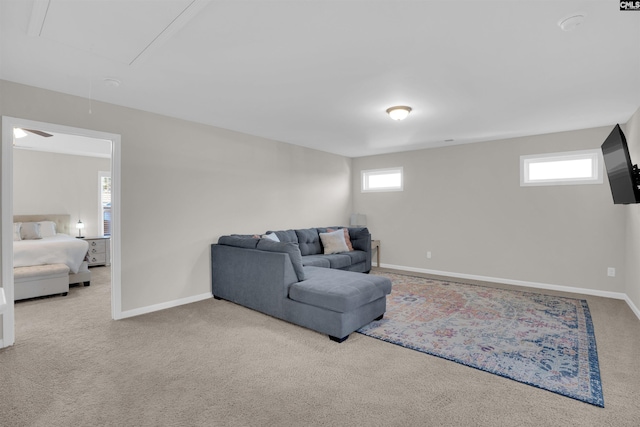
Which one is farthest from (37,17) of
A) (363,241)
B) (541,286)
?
(541,286)

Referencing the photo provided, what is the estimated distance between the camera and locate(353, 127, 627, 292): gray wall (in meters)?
4.59

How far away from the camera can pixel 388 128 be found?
15.4 ft

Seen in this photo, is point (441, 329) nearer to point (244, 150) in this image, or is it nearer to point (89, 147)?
point (244, 150)

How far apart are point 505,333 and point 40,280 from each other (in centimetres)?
587

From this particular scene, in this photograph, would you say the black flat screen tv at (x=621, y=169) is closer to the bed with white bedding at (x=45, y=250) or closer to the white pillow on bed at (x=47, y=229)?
the bed with white bedding at (x=45, y=250)

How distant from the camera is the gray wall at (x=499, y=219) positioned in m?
4.59

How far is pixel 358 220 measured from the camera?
7.15 meters

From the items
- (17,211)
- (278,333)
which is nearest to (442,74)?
(278,333)

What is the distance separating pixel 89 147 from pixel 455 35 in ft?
22.8

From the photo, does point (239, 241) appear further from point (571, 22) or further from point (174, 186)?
point (571, 22)

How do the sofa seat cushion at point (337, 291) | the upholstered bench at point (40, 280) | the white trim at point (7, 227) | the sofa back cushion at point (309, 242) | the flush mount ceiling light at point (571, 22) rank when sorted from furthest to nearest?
the sofa back cushion at point (309, 242) → the upholstered bench at point (40, 280) → the sofa seat cushion at point (337, 291) → the white trim at point (7, 227) → the flush mount ceiling light at point (571, 22)

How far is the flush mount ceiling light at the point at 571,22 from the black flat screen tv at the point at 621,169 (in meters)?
1.11

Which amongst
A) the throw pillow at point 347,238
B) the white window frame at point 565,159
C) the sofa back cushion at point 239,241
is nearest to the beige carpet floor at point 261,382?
the sofa back cushion at point 239,241

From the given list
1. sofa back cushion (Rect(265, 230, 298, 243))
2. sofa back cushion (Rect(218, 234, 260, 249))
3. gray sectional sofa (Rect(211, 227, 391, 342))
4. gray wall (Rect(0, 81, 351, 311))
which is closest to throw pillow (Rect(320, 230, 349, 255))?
sofa back cushion (Rect(265, 230, 298, 243))
